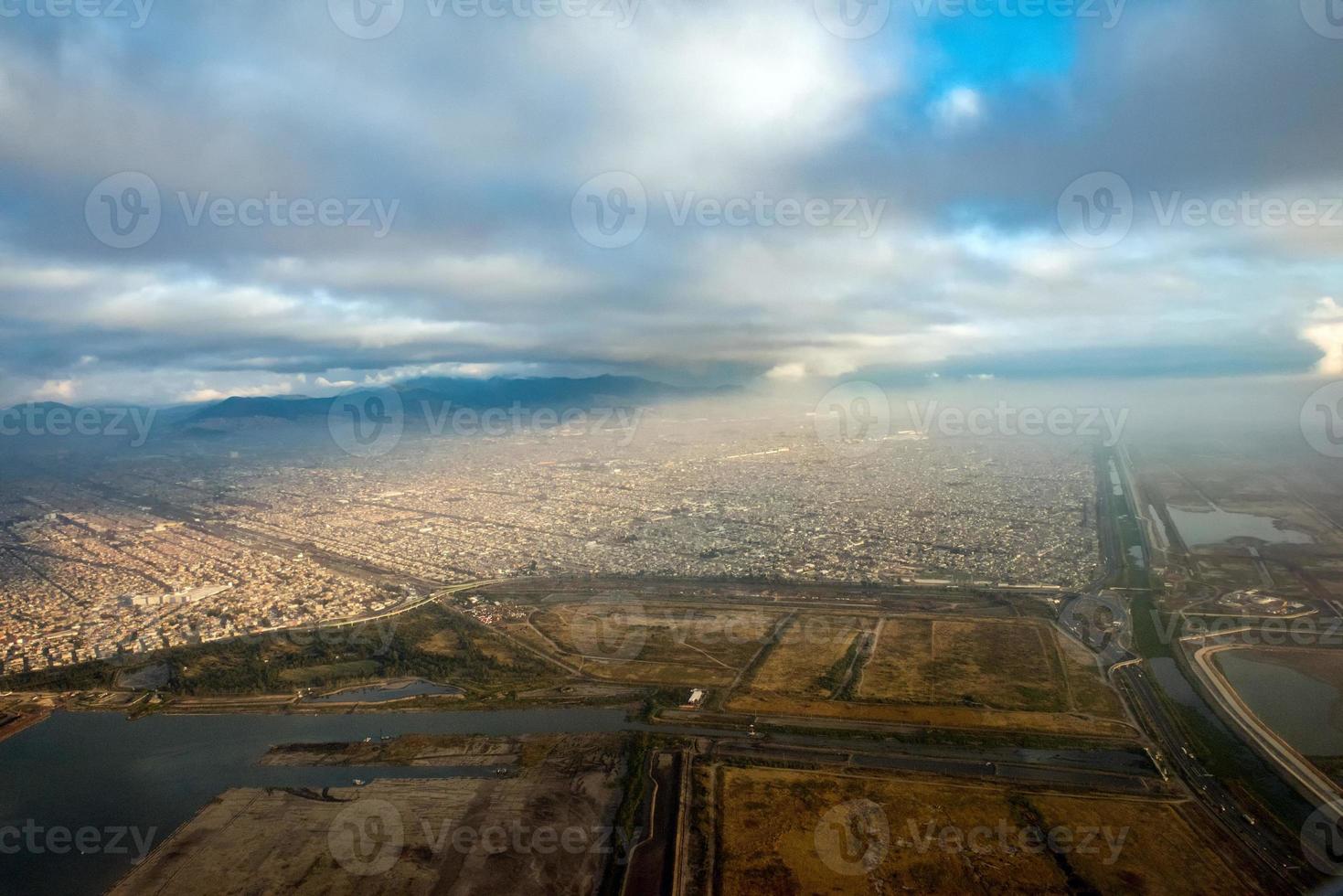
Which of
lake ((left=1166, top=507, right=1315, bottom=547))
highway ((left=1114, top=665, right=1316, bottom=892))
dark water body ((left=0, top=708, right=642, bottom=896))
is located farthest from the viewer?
lake ((left=1166, top=507, right=1315, bottom=547))

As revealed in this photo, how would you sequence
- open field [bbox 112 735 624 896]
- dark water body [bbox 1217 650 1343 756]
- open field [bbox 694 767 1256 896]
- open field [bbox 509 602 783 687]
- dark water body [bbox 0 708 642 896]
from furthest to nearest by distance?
open field [bbox 509 602 783 687], dark water body [bbox 1217 650 1343 756], dark water body [bbox 0 708 642 896], open field [bbox 112 735 624 896], open field [bbox 694 767 1256 896]

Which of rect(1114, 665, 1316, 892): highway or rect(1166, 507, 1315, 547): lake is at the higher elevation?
rect(1166, 507, 1315, 547): lake

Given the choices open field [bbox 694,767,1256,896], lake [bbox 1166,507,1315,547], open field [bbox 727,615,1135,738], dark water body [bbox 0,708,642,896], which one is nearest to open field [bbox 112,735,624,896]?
dark water body [bbox 0,708,642,896]

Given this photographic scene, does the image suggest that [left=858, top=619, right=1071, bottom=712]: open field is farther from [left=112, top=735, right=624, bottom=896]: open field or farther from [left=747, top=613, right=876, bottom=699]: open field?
[left=112, top=735, right=624, bottom=896]: open field

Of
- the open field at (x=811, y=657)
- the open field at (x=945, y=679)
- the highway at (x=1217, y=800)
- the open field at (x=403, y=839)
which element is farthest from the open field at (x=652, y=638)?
the highway at (x=1217, y=800)

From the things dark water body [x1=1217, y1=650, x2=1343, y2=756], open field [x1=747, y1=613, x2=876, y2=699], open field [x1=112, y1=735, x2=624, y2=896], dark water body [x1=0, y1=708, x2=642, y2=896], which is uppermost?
dark water body [x1=1217, y1=650, x2=1343, y2=756]

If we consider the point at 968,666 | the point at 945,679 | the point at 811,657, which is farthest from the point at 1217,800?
the point at 811,657

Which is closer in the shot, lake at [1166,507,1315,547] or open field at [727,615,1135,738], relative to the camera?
open field at [727,615,1135,738]

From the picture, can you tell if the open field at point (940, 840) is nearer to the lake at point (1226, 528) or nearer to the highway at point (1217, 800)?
the highway at point (1217, 800)
